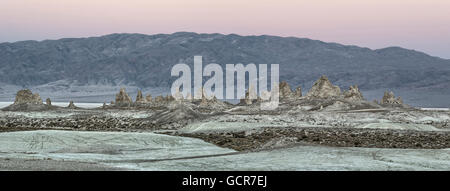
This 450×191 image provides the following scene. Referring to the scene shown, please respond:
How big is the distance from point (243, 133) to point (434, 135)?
18.5 m

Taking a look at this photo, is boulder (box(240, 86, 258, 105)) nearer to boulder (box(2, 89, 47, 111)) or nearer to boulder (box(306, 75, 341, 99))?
boulder (box(306, 75, 341, 99))

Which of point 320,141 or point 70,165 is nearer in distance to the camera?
point 70,165

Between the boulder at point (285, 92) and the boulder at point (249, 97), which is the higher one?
the boulder at point (285, 92)

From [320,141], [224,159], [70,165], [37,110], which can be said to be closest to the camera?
[70,165]

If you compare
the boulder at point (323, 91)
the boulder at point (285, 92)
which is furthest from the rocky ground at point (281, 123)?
the boulder at point (285, 92)

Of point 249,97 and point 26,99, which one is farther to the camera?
point 249,97

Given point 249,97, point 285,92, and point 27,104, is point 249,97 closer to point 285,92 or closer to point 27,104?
point 285,92

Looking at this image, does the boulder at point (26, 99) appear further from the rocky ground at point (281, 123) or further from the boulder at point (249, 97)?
the boulder at point (249, 97)

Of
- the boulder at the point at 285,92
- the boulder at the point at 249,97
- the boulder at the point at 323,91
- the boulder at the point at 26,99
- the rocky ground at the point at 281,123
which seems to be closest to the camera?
the rocky ground at the point at 281,123

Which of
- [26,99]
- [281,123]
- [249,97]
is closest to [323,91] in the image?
[249,97]
